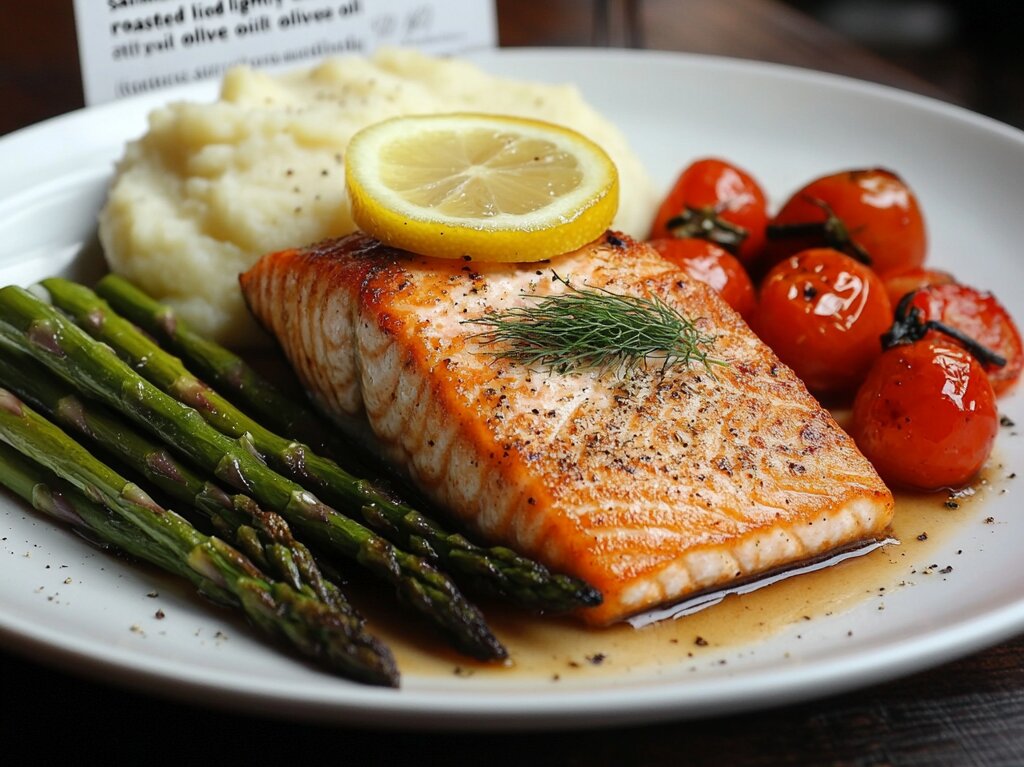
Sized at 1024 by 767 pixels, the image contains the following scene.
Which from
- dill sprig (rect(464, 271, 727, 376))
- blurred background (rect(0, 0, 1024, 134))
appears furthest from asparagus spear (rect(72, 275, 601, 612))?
blurred background (rect(0, 0, 1024, 134))

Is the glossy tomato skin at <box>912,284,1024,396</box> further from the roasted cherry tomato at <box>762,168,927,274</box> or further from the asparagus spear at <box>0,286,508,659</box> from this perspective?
the asparagus spear at <box>0,286,508,659</box>

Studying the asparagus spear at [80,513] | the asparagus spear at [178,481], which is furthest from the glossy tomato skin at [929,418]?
the asparagus spear at [80,513]

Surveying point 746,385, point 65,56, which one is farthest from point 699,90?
point 65,56

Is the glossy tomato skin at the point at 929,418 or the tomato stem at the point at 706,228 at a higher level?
the tomato stem at the point at 706,228

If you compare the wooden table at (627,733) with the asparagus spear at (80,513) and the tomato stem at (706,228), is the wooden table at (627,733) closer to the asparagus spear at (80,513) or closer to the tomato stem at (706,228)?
the asparagus spear at (80,513)

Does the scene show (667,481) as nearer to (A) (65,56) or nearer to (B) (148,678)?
(B) (148,678)

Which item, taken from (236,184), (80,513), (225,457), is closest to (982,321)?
(225,457)
